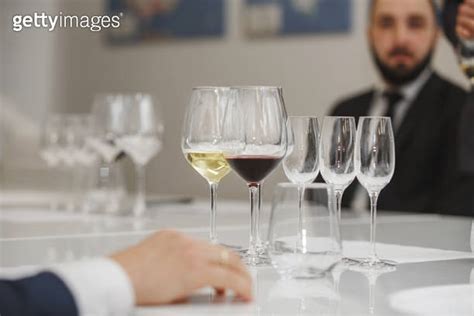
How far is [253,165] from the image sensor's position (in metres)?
1.48

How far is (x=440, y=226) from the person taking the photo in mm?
2188

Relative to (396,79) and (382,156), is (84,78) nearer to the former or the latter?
(396,79)

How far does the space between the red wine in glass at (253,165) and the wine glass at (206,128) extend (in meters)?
0.04

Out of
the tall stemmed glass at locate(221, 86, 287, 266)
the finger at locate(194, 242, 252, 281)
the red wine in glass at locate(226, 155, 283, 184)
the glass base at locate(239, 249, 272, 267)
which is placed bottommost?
the glass base at locate(239, 249, 272, 267)

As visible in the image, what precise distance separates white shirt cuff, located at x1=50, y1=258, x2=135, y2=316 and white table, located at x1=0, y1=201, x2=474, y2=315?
0.03 m

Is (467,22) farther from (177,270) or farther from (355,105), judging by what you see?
(355,105)

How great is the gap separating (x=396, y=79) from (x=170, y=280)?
9.54 feet

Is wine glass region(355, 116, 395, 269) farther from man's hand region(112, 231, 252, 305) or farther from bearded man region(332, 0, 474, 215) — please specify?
bearded man region(332, 0, 474, 215)

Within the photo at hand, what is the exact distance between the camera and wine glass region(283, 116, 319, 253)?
4.83 ft

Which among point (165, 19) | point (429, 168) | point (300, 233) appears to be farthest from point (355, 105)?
point (300, 233)

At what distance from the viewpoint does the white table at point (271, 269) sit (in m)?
1.13

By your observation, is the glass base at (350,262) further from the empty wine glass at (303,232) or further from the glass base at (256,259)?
the empty wine glass at (303,232)

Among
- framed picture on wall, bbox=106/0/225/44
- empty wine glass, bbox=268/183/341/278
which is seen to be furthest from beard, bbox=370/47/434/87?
empty wine glass, bbox=268/183/341/278

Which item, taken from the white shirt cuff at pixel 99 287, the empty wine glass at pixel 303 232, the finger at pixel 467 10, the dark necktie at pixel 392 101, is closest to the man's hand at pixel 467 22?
the finger at pixel 467 10
